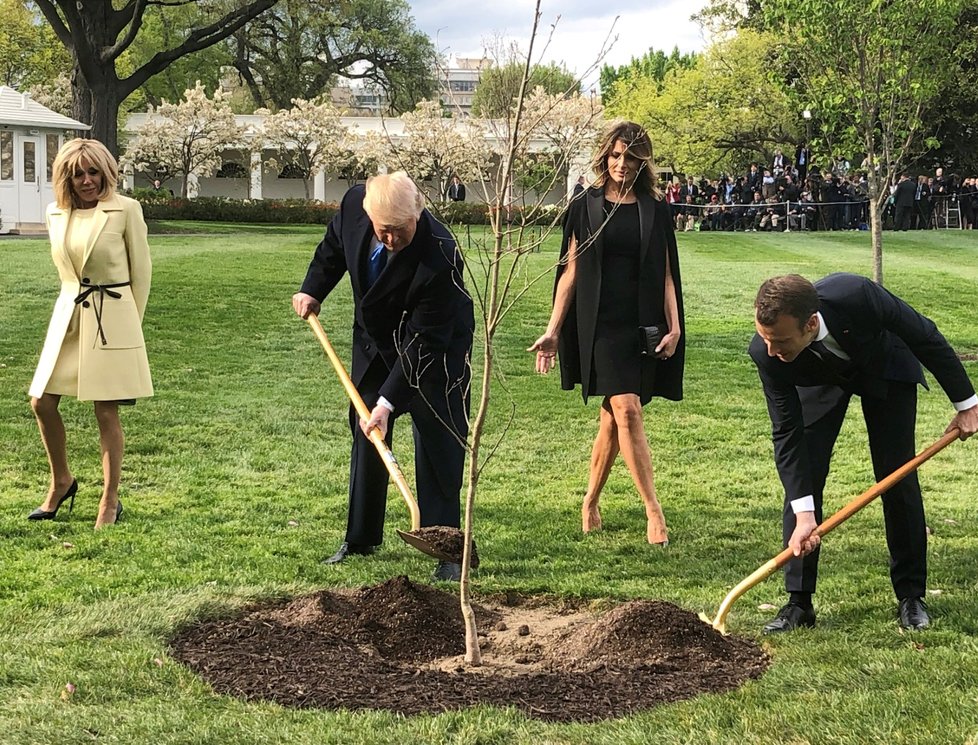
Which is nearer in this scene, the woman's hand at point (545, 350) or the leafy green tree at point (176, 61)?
the woman's hand at point (545, 350)

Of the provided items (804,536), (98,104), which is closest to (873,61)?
(804,536)

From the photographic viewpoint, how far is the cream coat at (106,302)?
6.47m

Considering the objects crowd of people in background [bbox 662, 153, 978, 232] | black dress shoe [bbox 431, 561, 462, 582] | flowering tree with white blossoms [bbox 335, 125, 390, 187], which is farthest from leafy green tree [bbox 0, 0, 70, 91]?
black dress shoe [bbox 431, 561, 462, 582]

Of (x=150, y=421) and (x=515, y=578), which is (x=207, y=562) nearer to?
(x=515, y=578)

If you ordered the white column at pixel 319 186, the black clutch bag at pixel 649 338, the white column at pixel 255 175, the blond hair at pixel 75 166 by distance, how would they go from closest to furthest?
the blond hair at pixel 75 166 → the black clutch bag at pixel 649 338 → the white column at pixel 255 175 → the white column at pixel 319 186

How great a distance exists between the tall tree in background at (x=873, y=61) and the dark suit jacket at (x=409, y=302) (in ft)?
30.6

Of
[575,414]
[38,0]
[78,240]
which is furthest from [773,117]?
[78,240]

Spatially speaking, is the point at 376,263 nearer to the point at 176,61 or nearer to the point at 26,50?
the point at 26,50

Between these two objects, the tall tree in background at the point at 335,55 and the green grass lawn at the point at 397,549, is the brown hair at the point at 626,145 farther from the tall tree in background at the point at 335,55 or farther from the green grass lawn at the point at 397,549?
the tall tree in background at the point at 335,55

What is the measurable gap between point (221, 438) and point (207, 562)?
3.42 meters

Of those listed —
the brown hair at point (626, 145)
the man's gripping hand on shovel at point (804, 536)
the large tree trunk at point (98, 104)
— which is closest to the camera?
the man's gripping hand on shovel at point (804, 536)

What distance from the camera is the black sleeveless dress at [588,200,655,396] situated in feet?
21.0

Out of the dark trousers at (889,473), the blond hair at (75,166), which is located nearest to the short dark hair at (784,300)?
the dark trousers at (889,473)

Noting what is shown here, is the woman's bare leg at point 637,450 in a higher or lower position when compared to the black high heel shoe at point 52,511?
higher
